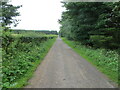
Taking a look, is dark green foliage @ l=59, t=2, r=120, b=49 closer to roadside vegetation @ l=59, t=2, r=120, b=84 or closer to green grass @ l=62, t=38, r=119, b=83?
roadside vegetation @ l=59, t=2, r=120, b=84

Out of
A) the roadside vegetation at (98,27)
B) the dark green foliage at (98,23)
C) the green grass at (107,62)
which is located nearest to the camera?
the green grass at (107,62)

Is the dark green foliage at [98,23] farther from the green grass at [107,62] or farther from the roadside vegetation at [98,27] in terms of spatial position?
the green grass at [107,62]

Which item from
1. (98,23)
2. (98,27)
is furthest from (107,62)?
(98,27)

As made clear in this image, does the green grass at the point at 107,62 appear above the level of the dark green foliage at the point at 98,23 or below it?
below

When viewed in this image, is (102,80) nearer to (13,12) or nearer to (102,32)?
(102,32)

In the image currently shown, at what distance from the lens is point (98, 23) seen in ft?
31.3

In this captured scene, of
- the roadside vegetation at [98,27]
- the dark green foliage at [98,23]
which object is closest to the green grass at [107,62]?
the roadside vegetation at [98,27]

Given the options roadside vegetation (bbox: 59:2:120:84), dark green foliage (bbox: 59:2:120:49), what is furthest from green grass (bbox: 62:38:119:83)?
dark green foliage (bbox: 59:2:120:49)

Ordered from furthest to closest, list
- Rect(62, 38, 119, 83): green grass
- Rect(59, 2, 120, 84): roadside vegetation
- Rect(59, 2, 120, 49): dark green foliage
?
1. Rect(59, 2, 120, 49): dark green foliage
2. Rect(59, 2, 120, 84): roadside vegetation
3. Rect(62, 38, 119, 83): green grass

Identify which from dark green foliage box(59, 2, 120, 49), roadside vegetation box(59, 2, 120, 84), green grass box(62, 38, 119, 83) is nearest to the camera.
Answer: green grass box(62, 38, 119, 83)

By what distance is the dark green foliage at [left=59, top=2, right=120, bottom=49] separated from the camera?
8.23 m

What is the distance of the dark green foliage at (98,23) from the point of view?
823cm

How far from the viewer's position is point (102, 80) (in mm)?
3812

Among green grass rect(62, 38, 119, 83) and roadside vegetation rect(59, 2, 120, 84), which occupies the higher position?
roadside vegetation rect(59, 2, 120, 84)
